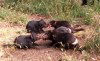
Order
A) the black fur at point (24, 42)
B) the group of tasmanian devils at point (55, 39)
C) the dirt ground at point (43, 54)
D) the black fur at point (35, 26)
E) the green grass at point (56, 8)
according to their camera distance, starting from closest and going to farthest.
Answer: the dirt ground at point (43, 54) < the group of tasmanian devils at point (55, 39) < the black fur at point (24, 42) < the black fur at point (35, 26) < the green grass at point (56, 8)

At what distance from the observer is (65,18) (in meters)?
9.36

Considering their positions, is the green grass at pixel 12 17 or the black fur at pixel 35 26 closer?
the black fur at pixel 35 26

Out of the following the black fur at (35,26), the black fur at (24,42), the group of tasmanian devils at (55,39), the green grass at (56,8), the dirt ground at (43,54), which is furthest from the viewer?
the green grass at (56,8)

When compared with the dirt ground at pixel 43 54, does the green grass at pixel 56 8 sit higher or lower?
higher

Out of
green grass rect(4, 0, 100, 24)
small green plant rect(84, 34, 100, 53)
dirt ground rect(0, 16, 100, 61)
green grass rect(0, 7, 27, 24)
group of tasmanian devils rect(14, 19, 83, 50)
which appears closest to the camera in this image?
dirt ground rect(0, 16, 100, 61)

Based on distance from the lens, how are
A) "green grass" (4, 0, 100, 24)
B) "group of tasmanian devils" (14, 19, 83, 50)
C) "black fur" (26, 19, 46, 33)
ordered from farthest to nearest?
"green grass" (4, 0, 100, 24) → "black fur" (26, 19, 46, 33) → "group of tasmanian devils" (14, 19, 83, 50)

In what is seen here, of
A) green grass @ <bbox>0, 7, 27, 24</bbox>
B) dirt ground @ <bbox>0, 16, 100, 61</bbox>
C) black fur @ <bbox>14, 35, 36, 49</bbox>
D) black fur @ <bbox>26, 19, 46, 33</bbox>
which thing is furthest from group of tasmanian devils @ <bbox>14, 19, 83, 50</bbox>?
green grass @ <bbox>0, 7, 27, 24</bbox>

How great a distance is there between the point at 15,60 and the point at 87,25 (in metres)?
3.11

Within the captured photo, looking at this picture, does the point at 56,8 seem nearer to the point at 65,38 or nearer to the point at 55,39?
the point at 55,39

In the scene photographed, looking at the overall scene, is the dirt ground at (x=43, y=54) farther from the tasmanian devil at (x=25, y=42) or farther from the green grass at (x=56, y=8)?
the green grass at (x=56, y=8)

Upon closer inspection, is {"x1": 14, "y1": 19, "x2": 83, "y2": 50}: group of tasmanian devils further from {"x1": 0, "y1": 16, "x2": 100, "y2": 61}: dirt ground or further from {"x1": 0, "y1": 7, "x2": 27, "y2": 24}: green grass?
{"x1": 0, "y1": 7, "x2": 27, "y2": 24}: green grass

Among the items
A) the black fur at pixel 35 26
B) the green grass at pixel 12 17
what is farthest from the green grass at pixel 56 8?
the black fur at pixel 35 26

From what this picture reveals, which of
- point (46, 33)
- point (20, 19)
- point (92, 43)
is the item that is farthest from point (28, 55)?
point (20, 19)

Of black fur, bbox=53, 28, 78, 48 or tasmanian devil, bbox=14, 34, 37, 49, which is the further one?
tasmanian devil, bbox=14, 34, 37, 49
